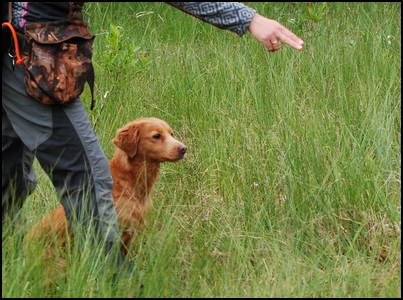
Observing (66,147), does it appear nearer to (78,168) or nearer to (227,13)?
(78,168)

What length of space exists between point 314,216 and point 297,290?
0.87 meters

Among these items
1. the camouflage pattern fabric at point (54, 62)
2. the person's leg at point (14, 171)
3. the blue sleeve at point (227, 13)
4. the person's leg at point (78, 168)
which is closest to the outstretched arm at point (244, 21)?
the blue sleeve at point (227, 13)

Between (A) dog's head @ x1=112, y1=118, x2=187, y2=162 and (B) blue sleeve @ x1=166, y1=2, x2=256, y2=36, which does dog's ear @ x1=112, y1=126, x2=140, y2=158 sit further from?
(B) blue sleeve @ x1=166, y1=2, x2=256, y2=36

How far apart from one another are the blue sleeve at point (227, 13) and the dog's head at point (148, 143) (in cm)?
119

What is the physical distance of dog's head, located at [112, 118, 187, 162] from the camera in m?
4.61

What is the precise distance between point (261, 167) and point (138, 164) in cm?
85

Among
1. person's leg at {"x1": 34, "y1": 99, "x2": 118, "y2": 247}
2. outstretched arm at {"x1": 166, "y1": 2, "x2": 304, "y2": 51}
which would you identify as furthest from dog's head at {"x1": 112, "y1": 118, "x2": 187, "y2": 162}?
outstretched arm at {"x1": 166, "y1": 2, "x2": 304, "y2": 51}

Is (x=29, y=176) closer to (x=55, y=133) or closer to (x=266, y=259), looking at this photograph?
(x=55, y=133)

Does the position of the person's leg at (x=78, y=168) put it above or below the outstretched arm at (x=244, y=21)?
below

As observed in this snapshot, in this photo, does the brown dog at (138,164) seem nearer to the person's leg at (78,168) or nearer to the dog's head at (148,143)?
the dog's head at (148,143)

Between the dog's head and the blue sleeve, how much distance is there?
1.19 meters

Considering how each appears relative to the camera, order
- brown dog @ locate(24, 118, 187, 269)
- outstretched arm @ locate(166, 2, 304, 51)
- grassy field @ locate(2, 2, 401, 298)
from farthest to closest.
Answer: brown dog @ locate(24, 118, 187, 269), grassy field @ locate(2, 2, 401, 298), outstretched arm @ locate(166, 2, 304, 51)

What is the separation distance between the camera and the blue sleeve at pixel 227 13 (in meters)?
3.55

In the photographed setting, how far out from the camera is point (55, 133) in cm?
370
